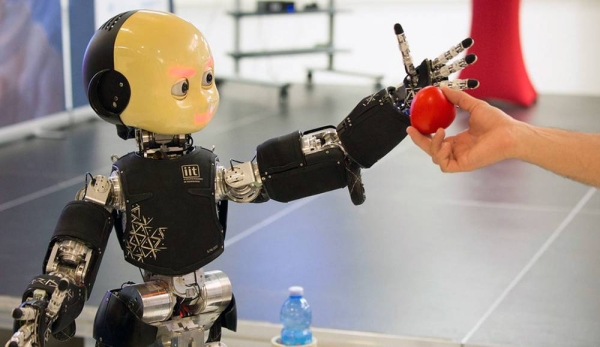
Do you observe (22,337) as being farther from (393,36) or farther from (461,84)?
(393,36)

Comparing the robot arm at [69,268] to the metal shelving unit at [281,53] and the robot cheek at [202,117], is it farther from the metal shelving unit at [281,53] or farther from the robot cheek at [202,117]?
the metal shelving unit at [281,53]

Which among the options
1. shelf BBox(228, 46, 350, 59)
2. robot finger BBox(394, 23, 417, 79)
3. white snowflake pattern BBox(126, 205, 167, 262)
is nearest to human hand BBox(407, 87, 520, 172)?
robot finger BBox(394, 23, 417, 79)

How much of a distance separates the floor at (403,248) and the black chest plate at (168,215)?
1.40m

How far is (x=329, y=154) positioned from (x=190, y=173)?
1.15 ft

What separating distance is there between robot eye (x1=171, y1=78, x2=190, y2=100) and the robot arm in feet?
0.82

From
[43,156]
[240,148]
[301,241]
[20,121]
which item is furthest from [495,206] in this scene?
[20,121]

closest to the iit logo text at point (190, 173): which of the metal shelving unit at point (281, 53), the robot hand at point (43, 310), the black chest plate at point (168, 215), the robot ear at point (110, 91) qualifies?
the black chest plate at point (168, 215)

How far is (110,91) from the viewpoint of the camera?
230cm

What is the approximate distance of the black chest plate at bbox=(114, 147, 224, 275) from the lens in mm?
2299

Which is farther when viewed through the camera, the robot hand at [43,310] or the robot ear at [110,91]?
the robot ear at [110,91]

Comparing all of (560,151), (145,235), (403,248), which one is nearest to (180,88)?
(145,235)

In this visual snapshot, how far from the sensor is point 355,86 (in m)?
9.35

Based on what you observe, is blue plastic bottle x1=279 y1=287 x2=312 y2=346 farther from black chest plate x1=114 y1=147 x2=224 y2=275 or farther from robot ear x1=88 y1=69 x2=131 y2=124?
robot ear x1=88 y1=69 x2=131 y2=124

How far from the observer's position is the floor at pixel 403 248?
3.77 meters
